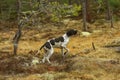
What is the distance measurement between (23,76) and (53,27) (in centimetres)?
1794

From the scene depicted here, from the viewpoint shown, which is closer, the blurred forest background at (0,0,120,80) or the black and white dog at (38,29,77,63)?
the blurred forest background at (0,0,120,80)

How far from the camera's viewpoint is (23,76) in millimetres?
16531

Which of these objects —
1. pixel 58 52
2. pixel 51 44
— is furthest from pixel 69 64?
pixel 58 52

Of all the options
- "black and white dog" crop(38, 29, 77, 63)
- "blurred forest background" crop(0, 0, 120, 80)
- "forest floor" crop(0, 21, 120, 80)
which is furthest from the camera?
"black and white dog" crop(38, 29, 77, 63)

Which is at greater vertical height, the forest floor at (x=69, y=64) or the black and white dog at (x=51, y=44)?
the black and white dog at (x=51, y=44)

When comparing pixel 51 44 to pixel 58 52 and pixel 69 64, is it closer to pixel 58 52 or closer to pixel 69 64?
pixel 69 64

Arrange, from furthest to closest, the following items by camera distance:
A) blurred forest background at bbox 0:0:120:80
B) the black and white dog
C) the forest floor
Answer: the black and white dog < blurred forest background at bbox 0:0:120:80 < the forest floor

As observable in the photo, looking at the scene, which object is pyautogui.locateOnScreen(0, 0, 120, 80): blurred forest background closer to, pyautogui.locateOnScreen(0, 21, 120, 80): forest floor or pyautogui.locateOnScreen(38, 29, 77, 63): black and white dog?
pyautogui.locateOnScreen(0, 21, 120, 80): forest floor

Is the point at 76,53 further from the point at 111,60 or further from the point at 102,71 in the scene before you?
the point at 102,71

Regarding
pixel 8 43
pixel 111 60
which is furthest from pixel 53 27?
pixel 111 60

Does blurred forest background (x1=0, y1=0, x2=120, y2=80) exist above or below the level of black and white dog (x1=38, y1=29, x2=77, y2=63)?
below

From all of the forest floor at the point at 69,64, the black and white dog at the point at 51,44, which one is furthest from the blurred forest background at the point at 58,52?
the black and white dog at the point at 51,44

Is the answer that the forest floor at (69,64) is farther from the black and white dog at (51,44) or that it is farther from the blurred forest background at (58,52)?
the black and white dog at (51,44)

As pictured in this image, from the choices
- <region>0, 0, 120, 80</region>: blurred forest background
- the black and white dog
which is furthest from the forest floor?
the black and white dog
